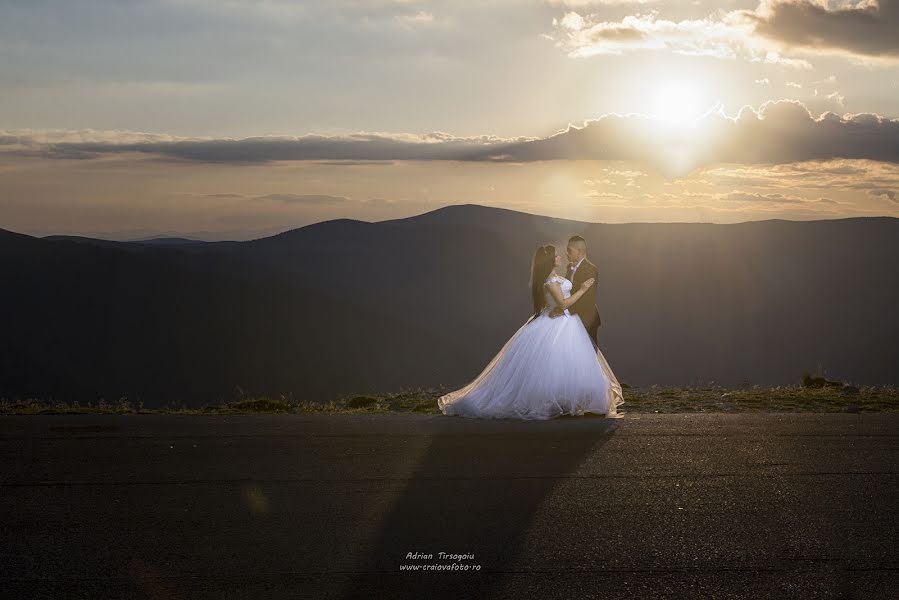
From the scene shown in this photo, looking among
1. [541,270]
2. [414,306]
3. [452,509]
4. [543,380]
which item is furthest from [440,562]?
[414,306]

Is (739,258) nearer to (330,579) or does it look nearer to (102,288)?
(102,288)

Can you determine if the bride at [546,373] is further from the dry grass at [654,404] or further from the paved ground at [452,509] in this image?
the dry grass at [654,404]

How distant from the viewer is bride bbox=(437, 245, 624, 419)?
41.4 ft

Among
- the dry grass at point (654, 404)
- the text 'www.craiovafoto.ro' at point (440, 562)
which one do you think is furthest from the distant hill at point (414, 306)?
the text 'www.craiovafoto.ro' at point (440, 562)

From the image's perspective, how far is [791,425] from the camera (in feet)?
39.3

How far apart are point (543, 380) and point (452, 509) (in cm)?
505

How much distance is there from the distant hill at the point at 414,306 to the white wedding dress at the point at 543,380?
66.5 meters

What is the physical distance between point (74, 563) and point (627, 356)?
4219 inches

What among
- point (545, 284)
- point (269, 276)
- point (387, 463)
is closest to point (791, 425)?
point (545, 284)

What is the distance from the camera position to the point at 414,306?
12750cm

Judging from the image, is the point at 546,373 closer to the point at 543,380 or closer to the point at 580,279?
the point at 543,380

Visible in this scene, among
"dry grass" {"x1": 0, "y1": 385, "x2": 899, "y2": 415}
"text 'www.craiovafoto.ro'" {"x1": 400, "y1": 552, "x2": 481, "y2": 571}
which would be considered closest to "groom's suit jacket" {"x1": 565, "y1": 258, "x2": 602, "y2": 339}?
"dry grass" {"x1": 0, "y1": 385, "x2": 899, "y2": 415}

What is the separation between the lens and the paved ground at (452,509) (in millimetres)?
6203

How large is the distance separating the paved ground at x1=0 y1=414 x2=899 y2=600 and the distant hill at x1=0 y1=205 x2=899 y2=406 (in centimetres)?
6828
